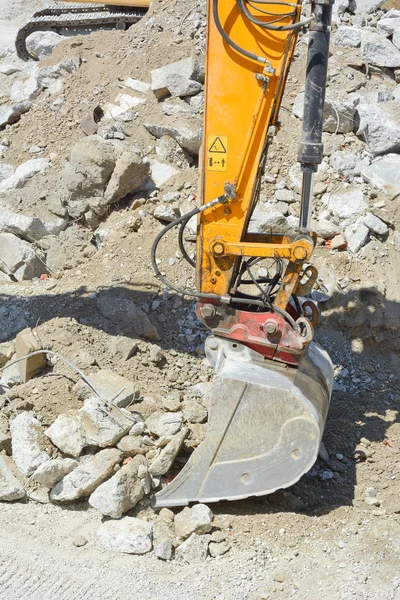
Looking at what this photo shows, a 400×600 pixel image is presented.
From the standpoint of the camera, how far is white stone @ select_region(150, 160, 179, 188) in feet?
23.6

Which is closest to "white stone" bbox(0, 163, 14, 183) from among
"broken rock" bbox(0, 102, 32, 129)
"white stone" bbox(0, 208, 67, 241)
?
"broken rock" bbox(0, 102, 32, 129)

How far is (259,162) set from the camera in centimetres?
427

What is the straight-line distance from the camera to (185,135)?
733 centimetres

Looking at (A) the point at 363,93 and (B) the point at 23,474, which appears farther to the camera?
(A) the point at 363,93

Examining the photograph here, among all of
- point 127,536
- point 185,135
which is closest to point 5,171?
point 185,135

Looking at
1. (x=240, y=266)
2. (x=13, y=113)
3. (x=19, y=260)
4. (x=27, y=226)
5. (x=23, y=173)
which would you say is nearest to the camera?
(x=240, y=266)

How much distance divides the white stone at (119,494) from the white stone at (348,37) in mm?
5353

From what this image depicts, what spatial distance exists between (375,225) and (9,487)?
3619mm

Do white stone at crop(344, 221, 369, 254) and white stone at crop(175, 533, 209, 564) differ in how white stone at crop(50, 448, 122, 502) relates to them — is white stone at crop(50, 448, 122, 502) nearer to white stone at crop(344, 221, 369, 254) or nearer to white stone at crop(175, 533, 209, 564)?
white stone at crop(175, 533, 209, 564)

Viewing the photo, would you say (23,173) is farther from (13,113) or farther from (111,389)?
(111,389)

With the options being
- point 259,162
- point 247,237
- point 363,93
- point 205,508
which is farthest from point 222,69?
point 363,93

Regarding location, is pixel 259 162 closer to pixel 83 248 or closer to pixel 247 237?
pixel 247 237

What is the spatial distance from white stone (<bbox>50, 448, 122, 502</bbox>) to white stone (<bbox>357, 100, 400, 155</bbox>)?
3910 millimetres

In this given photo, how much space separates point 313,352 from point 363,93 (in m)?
3.53
